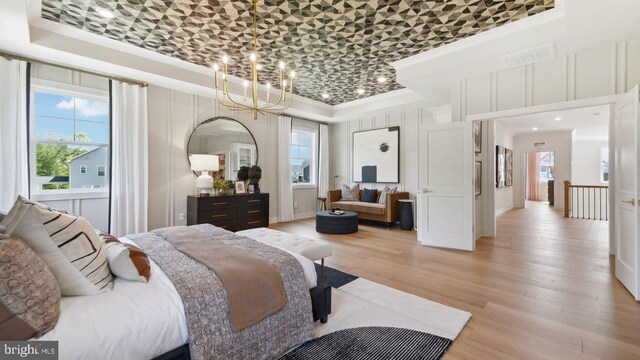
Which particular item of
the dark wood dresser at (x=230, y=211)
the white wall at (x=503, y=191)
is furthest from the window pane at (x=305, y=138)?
the white wall at (x=503, y=191)

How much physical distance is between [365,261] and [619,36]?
379cm

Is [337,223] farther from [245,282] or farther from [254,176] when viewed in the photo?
[245,282]

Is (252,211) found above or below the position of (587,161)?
below

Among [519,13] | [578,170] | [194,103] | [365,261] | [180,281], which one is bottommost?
[365,261]

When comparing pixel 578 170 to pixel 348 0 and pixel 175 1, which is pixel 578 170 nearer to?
pixel 348 0

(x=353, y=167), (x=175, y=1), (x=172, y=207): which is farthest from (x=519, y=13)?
(x=172, y=207)

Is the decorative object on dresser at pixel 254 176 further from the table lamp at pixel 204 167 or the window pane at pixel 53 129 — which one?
the window pane at pixel 53 129

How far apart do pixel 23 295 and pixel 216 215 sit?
3.68m

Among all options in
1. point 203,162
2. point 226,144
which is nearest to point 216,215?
point 203,162

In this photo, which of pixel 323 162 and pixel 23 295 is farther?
pixel 323 162

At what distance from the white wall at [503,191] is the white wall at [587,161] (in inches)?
130

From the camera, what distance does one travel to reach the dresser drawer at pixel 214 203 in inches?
177

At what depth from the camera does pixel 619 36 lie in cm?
289

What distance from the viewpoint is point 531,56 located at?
329cm
